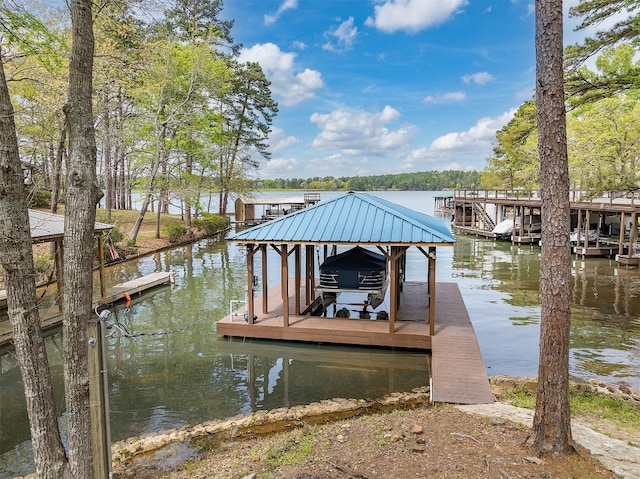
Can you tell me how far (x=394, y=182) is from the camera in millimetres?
147250

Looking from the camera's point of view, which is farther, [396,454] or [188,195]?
[188,195]

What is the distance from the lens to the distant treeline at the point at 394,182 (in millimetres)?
120438

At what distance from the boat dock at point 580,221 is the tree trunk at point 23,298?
1514cm

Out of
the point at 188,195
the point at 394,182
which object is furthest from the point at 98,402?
the point at 394,182

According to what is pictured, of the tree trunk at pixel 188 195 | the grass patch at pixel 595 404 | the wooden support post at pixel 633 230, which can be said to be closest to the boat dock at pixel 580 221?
the wooden support post at pixel 633 230

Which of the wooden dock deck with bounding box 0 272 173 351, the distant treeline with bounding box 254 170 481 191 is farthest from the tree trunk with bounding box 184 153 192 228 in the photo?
the distant treeline with bounding box 254 170 481 191

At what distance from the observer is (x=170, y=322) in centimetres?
1306

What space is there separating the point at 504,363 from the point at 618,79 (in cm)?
797

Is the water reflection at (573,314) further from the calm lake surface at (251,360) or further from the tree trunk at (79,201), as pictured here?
the tree trunk at (79,201)

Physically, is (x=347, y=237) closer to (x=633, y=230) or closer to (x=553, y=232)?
(x=553, y=232)

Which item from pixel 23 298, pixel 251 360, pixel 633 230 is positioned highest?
pixel 23 298

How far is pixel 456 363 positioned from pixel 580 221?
2090 centimetres

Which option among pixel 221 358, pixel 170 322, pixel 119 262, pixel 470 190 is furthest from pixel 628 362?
pixel 470 190

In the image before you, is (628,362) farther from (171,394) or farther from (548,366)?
(171,394)
